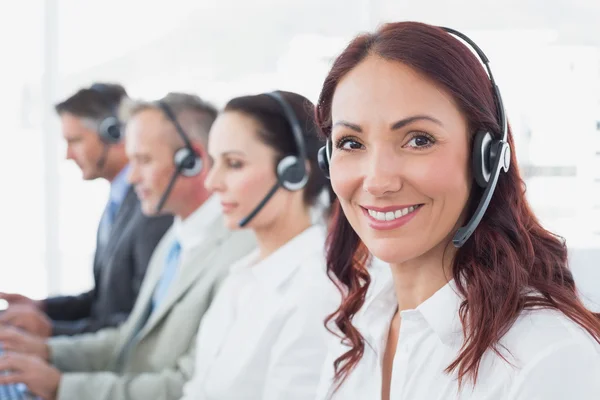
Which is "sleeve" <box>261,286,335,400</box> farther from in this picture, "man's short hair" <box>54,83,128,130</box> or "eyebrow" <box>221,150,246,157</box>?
"man's short hair" <box>54,83,128,130</box>

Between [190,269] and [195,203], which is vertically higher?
[195,203]

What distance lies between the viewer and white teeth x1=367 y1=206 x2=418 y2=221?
0.94 metres

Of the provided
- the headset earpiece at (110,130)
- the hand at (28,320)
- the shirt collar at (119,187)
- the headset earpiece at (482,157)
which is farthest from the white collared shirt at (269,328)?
the headset earpiece at (110,130)

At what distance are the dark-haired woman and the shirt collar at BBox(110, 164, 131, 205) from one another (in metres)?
0.98

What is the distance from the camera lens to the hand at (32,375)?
69.6 inches

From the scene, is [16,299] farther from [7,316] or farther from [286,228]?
[286,228]

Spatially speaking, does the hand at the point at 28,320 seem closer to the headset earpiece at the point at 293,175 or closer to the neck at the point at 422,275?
the headset earpiece at the point at 293,175

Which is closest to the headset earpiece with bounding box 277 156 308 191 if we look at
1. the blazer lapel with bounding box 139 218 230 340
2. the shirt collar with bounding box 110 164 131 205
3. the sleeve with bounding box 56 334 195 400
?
the blazer lapel with bounding box 139 218 230 340

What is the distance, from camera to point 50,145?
3418 millimetres

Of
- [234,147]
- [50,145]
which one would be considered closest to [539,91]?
[234,147]

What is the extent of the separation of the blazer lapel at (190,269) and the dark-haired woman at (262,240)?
143 mm

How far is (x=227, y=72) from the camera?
279 cm

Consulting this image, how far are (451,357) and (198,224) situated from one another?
1.19 m

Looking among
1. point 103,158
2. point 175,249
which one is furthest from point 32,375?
point 103,158
